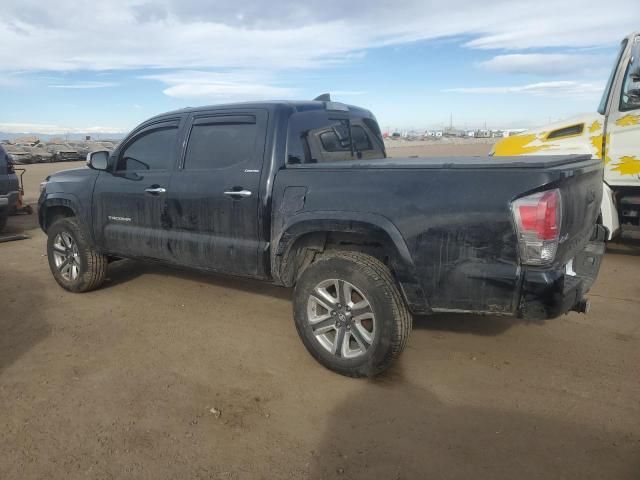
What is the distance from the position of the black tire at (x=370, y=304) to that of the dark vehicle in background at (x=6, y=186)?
23.8ft

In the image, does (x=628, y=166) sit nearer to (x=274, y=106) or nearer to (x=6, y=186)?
(x=274, y=106)

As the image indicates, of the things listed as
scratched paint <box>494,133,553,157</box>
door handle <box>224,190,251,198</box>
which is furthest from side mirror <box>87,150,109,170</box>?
scratched paint <box>494,133,553,157</box>

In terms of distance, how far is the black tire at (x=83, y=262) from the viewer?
16.9 ft

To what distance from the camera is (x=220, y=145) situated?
13.5ft

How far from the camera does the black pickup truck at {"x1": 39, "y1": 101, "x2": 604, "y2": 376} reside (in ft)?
8.96

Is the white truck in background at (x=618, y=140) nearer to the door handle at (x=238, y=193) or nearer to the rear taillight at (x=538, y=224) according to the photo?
the rear taillight at (x=538, y=224)

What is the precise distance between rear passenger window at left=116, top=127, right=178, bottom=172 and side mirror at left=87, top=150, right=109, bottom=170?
124 millimetres

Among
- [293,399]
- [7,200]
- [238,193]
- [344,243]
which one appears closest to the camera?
[293,399]

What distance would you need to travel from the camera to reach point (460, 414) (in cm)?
293

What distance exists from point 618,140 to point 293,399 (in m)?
4.82

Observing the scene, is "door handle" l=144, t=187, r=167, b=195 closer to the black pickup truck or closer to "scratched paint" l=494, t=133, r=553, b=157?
the black pickup truck

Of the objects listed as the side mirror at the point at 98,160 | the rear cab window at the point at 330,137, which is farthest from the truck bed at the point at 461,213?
the side mirror at the point at 98,160

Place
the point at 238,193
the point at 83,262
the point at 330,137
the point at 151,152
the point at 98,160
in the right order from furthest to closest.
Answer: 1. the point at 83,262
2. the point at 98,160
3. the point at 151,152
4. the point at 330,137
5. the point at 238,193

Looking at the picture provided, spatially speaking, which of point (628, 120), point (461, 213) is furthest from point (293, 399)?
point (628, 120)
